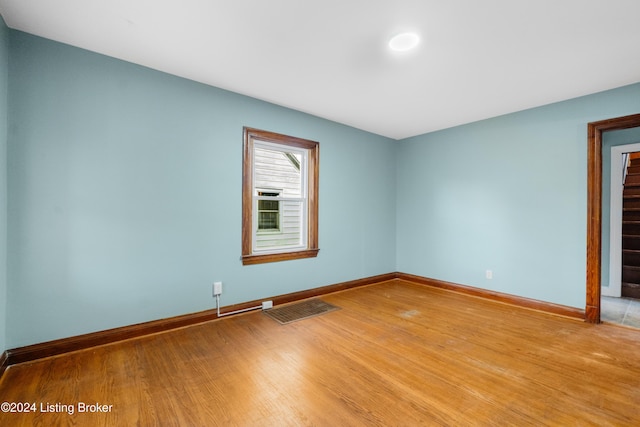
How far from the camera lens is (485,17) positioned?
182cm

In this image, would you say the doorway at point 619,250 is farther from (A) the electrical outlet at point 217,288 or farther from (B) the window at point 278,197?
(A) the electrical outlet at point 217,288

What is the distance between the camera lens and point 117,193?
7.84 ft

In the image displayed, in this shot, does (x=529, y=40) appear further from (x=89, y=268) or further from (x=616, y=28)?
(x=89, y=268)

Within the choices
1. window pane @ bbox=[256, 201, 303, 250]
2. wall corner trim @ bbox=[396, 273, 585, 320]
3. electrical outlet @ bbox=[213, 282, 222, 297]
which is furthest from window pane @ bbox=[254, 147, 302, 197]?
wall corner trim @ bbox=[396, 273, 585, 320]

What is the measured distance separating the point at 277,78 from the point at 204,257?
1.95 m

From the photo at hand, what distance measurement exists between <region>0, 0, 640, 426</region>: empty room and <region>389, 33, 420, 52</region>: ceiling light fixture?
0.02m

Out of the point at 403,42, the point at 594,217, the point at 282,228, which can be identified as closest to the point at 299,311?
the point at 282,228

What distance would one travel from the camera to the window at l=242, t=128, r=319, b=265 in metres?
3.18

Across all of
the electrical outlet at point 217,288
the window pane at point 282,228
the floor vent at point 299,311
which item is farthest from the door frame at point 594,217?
the electrical outlet at point 217,288

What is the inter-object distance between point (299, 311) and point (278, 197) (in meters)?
1.42

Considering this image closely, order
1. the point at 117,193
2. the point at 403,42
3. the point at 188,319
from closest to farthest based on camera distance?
the point at 403,42 < the point at 117,193 < the point at 188,319

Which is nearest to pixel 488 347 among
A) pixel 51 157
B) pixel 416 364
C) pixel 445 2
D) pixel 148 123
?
pixel 416 364

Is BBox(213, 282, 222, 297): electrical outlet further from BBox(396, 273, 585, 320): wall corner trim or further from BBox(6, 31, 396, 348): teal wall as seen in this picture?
BBox(396, 273, 585, 320): wall corner trim

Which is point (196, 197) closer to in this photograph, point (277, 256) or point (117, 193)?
point (117, 193)
